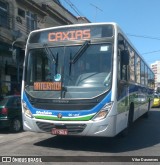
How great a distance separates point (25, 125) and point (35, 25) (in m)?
17.5

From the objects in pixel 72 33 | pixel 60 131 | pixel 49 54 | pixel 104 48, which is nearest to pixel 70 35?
pixel 72 33

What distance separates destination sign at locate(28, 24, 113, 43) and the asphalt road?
2.98 meters

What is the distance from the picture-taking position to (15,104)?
1357cm

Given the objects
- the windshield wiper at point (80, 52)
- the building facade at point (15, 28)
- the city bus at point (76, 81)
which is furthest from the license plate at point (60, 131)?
the building facade at point (15, 28)

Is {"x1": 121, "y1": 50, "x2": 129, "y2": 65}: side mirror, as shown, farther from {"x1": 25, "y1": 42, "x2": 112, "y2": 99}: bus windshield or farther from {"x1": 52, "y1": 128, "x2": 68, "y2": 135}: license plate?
{"x1": 52, "y1": 128, "x2": 68, "y2": 135}: license plate

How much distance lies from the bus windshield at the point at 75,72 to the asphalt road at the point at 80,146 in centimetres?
143

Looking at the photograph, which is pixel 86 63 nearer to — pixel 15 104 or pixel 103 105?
pixel 103 105

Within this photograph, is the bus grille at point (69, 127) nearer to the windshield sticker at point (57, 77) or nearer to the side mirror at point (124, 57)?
the windshield sticker at point (57, 77)

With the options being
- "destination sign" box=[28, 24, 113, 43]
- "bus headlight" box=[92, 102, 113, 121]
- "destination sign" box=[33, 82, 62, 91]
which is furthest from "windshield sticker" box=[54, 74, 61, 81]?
"bus headlight" box=[92, 102, 113, 121]

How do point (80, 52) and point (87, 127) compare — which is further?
point (80, 52)

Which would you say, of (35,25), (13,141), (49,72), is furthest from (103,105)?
(35,25)

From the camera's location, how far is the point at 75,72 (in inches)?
359

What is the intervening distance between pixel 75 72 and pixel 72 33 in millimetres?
1202

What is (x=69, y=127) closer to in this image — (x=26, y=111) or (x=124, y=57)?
(x=26, y=111)
